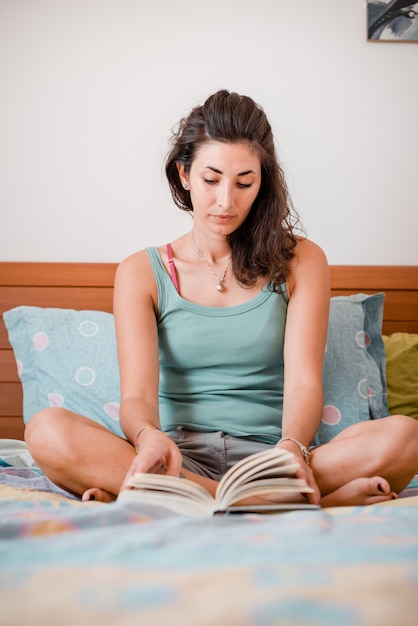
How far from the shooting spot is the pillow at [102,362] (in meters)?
1.82

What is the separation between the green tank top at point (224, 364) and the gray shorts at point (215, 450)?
0.04m

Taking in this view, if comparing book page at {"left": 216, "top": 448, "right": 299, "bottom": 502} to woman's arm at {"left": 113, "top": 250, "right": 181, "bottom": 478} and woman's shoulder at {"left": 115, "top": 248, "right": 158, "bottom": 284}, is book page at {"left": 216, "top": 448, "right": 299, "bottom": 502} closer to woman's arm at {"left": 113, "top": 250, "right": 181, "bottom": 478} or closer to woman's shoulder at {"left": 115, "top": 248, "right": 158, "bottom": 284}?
woman's arm at {"left": 113, "top": 250, "right": 181, "bottom": 478}

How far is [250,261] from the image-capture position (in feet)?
5.51

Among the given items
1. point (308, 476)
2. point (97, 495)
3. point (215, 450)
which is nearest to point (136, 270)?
point (215, 450)

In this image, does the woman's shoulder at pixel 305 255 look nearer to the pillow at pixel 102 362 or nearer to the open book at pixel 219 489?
the pillow at pixel 102 362

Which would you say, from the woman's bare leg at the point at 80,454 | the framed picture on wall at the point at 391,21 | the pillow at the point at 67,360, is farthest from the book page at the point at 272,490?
the framed picture on wall at the point at 391,21

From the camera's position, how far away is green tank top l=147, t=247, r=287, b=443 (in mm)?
1561

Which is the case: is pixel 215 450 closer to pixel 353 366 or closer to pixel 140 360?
pixel 140 360

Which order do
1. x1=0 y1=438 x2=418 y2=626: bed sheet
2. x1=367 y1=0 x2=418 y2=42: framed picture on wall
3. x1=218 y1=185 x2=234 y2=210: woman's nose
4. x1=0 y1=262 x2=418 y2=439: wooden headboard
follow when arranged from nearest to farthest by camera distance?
x1=0 y1=438 x2=418 y2=626: bed sheet
x1=218 y1=185 x2=234 y2=210: woman's nose
x1=0 y1=262 x2=418 y2=439: wooden headboard
x1=367 y1=0 x2=418 y2=42: framed picture on wall

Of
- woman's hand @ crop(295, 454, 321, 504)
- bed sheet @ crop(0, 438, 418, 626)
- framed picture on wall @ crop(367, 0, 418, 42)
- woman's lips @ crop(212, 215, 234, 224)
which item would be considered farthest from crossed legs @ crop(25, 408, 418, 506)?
framed picture on wall @ crop(367, 0, 418, 42)

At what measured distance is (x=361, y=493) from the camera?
1.27 m

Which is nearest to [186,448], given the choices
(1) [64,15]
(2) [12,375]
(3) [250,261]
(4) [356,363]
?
(3) [250,261]

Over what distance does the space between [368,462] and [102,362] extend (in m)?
0.81

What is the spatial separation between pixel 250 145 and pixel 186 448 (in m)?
0.64
